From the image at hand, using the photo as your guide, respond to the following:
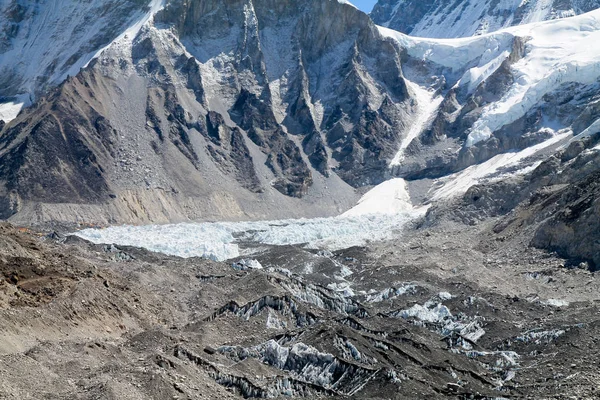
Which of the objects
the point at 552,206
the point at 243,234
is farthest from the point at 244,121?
the point at 552,206

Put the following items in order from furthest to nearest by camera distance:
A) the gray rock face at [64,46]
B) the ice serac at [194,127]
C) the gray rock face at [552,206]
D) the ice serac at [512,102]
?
the gray rock face at [64,46]
the ice serac at [512,102]
the ice serac at [194,127]
the gray rock face at [552,206]

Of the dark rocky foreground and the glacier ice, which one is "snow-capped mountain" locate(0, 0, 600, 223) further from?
the dark rocky foreground

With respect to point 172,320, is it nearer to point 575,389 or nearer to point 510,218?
point 575,389

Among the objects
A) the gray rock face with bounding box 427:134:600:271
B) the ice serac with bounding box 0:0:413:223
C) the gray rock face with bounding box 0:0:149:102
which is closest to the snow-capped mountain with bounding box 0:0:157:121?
the gray rock face with bounding box 0:0:149:102

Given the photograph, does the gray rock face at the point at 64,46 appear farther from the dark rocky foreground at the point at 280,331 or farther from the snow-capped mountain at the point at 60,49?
the dark rocky foreground at the point at 280,331

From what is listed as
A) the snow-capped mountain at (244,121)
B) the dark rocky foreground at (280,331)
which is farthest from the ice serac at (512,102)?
the dark rocky foreground at (280,331)

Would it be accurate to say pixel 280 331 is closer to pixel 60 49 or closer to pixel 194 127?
pixel 194 127

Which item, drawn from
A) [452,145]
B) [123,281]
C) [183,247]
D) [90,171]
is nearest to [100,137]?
[90,171]
